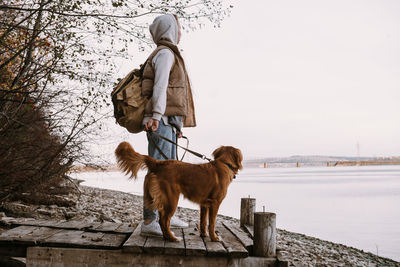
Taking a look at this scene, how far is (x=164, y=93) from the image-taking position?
4.16m

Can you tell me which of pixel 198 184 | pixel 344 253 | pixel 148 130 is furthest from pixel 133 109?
pixel 344 253

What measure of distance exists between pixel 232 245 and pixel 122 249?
1.24 metres

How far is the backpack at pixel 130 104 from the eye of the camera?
14.0 ft

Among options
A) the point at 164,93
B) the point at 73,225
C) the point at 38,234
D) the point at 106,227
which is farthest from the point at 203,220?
the point at 38,234

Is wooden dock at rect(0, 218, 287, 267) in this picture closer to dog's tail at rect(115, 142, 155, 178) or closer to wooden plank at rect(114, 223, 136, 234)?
wooden plank at rect(114, 223, 136, 234)

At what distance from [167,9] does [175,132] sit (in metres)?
3.17

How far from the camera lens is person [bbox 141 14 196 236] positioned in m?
4.16

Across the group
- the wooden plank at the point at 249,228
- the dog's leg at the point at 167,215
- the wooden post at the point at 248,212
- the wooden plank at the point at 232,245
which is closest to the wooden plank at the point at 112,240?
the dog's leg at the point at 167,215

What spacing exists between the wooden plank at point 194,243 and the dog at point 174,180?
0.20 metres

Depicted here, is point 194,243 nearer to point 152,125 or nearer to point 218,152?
point 218,152

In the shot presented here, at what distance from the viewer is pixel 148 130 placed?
4.23 m

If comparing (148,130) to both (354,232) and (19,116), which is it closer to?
(19,116)

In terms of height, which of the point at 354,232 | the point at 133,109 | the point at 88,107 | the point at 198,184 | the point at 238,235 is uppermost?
the point at 88,107

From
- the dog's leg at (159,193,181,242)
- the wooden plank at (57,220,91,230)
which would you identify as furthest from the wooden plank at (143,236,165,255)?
the wooden plank at (57,220,91,230)
